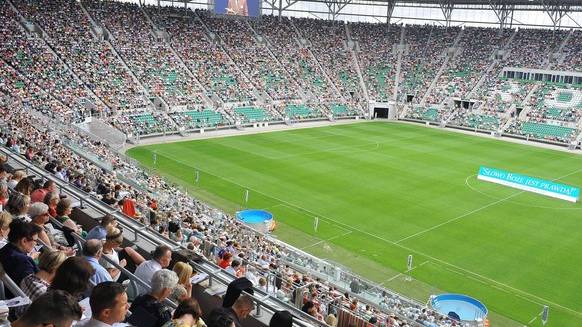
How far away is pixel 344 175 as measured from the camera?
3750 cm

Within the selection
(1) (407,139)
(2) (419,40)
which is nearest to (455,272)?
(1) (407,139)

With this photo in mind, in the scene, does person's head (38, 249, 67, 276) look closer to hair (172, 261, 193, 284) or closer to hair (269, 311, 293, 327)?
hair (172, 261, 193, 284)

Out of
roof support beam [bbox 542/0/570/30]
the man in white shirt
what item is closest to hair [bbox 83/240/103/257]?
the man in white shirt

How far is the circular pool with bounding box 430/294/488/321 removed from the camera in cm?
1883

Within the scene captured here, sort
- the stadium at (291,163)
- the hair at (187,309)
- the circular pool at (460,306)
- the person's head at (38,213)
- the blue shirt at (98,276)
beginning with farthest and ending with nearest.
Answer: the circular pool at (460,306)
the person's head at (38,213)
the stadium at (291,163)
the blue shirt at (98,276)
the hair at (187,309)

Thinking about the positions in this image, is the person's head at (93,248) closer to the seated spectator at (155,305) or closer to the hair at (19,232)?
the hair at (19,232)


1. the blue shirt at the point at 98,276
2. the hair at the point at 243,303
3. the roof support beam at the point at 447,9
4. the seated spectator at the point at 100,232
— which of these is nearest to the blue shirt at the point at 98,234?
the seated spectator at the point at 100,232

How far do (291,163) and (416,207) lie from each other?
11965 millimetres

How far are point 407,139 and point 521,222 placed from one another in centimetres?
2419

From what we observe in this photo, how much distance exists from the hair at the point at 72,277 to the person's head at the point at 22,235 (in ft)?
4.36

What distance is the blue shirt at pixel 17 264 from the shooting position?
601 cm

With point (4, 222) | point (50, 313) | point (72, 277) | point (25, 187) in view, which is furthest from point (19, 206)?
point (50, 313)

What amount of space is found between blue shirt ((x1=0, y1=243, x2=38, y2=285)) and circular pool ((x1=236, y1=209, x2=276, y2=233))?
19.3 metres

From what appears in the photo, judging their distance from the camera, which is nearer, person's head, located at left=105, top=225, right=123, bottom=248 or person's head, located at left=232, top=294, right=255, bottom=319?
person's head, located at left=232, top=294, right=255, bottom=319
